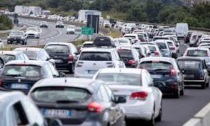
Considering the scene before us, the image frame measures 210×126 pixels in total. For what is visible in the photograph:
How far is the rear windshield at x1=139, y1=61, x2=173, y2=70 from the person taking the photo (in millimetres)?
28531

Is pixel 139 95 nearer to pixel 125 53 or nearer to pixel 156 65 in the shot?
pixel 156 65

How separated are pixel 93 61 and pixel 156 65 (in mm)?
3499

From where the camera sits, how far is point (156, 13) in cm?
18412

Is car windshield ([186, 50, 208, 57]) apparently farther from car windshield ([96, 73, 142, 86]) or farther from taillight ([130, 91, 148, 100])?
taillight ([130, 91, 148, 100])

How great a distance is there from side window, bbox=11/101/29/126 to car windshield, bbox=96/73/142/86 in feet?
32.9

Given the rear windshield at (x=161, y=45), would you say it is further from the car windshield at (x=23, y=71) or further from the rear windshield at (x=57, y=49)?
the car windshield at (x=23, y=71)

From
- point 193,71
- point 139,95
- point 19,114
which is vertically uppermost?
point 19,114

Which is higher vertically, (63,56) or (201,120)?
(201,120)

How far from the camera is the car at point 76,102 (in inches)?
507

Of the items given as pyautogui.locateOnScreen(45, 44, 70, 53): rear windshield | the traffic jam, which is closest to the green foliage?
pyautogui.locateOnScreen(45, 44, 70, 53): rear windshield

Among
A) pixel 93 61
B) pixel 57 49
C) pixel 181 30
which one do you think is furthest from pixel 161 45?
pixel 181 30

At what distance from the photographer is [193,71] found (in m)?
34.4

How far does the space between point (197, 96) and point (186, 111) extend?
21.8 feet

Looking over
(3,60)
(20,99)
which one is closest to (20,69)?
(3,60)
